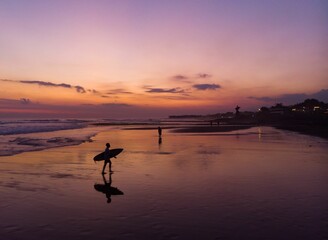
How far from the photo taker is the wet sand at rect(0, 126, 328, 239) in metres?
9.26

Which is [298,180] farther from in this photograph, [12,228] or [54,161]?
[54,161]

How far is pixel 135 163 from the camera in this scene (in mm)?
21891

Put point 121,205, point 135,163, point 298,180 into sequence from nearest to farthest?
point 121,205 < point 298,180 < point 135,163

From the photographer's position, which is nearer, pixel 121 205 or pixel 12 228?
pixel 12 228

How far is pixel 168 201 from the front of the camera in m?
12.2

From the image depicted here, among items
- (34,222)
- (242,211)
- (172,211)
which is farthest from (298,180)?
(34,222)

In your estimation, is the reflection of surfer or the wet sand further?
the reflection of surfer

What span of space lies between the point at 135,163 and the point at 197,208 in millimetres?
10995

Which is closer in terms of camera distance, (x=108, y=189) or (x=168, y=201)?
(x=168, y=201)

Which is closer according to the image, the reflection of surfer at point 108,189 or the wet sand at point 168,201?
the wet sand at point 168,201

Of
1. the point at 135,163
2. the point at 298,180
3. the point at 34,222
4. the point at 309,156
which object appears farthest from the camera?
the point at 309,156

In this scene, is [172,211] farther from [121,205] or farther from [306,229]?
[306,229]

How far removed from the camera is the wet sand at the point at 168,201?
9258mm

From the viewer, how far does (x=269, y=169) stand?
19047mm
